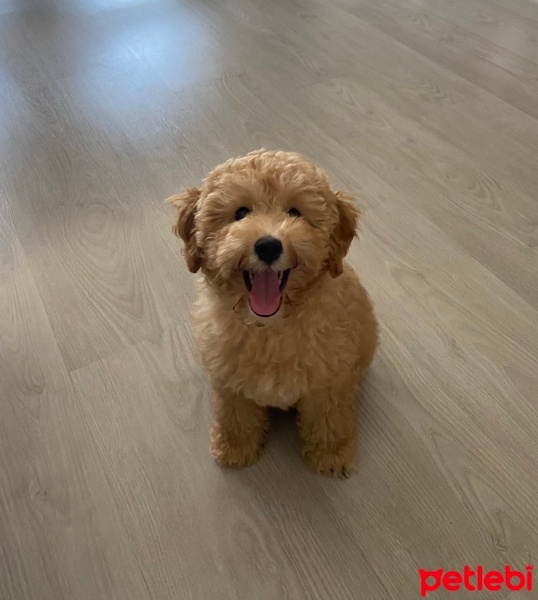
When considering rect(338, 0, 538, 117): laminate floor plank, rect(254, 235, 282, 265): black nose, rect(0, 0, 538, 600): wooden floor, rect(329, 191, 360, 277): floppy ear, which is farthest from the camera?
rect(338, 0, 538, 117): laminate floor plank

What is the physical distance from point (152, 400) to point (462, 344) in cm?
76

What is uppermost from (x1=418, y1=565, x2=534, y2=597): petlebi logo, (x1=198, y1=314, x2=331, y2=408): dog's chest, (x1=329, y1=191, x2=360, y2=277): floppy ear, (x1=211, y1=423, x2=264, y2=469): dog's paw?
(x1=329, y1=191, x2=360, y2=277): floppy ear

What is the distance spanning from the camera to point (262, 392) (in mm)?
1004

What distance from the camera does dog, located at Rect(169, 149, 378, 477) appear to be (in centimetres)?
88

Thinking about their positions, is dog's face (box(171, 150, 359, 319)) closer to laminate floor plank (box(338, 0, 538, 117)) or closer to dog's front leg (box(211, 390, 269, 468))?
dog's front leg (box(211, 390, 269, 468))

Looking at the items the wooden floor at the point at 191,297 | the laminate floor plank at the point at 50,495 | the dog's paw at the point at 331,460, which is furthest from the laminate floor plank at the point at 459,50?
the laminate floor plank at the point at 50,495

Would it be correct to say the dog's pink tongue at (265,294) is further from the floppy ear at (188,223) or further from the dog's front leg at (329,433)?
the dog's front leg at (329,433)

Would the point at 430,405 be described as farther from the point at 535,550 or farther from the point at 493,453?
the point at 535,550

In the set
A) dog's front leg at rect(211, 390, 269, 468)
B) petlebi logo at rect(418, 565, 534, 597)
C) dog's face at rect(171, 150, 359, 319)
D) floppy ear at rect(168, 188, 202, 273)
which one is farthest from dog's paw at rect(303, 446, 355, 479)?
floppy ear at rect(168, 188, 202, 273)

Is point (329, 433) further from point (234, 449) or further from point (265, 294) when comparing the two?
point (265, 294)

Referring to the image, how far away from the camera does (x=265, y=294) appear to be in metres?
0.91

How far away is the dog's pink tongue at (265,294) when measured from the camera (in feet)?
2.98

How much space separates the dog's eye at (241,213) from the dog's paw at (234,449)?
47 centimetres

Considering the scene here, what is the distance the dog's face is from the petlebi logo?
0.56 meters
